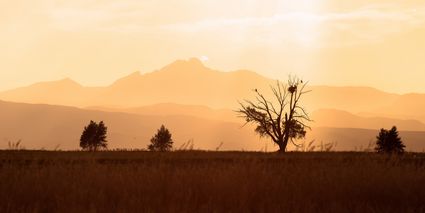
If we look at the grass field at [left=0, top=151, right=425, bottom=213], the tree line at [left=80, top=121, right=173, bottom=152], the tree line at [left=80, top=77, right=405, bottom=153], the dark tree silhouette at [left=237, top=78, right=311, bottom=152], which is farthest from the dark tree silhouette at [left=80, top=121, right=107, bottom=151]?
the grass field at [left=0, top=151, right=425, bottom=213]

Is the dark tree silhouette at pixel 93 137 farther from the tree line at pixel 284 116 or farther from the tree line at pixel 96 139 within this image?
the tree line at pixel 284 116

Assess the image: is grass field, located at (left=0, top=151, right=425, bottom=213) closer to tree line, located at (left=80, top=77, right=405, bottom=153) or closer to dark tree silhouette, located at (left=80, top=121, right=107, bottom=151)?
tree line, located at (left=80, top=77, right=405, bottom=153)

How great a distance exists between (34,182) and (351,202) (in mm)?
5307

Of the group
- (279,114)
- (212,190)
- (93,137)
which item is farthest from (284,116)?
(212,190)

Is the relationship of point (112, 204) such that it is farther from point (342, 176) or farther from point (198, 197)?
point (342, 176)

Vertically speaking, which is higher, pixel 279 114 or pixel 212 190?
pixel 279 114

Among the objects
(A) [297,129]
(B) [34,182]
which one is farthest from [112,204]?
(A) [297,129]

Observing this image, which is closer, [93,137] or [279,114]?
[279,114]

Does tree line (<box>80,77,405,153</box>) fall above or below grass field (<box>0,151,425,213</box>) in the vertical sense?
above

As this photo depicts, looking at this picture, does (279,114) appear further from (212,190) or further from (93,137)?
(212,190)

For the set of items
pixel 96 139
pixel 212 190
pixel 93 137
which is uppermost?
pixel 93 137

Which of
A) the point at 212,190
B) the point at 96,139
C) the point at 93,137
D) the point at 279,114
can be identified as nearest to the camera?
the point at 212,190

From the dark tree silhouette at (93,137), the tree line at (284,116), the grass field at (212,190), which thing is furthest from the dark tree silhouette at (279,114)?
the grass field at (212,190)

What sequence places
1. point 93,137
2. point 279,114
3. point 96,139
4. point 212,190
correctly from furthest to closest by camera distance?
point 96,139
point 93,137
point 279,114
point 212,190
